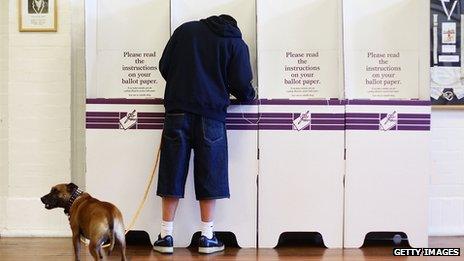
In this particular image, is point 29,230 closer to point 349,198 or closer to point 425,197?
point 349,198

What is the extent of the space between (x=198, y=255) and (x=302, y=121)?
1.02 meters

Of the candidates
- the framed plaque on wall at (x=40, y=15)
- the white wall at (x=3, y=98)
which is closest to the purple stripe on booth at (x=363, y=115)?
the framed plaque on wall at (x=40, y=15)

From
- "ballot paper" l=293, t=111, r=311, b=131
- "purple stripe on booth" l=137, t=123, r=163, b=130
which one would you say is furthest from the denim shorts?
"ballot paper" l=293, t=111, r=311, b=131

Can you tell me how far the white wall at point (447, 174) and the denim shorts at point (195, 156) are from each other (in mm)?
1644

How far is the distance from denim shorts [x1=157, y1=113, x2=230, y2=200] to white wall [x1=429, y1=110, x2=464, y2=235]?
164 centimetres

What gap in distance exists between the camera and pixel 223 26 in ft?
10.6

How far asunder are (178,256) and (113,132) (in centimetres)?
86

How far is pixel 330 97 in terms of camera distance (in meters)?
3.47

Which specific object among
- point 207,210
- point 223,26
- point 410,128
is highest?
point 223,26

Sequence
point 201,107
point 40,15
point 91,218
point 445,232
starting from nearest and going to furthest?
point 91,218, point 201,107, point 40,15, point 445,232

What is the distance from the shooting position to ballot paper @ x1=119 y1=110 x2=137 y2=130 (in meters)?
3.39

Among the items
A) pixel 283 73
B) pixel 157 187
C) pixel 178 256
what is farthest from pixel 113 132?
pixel 283 73

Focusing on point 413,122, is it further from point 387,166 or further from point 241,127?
point 241,127

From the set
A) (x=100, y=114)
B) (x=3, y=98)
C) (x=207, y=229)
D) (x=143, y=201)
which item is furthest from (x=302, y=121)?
(x=3, y=98)
